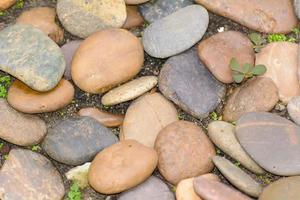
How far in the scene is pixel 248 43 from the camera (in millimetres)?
2842

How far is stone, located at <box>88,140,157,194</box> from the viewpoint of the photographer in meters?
2.48

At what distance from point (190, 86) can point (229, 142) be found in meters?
0.33

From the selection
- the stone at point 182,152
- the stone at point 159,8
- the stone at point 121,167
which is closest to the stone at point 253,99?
the stone at point 182,152

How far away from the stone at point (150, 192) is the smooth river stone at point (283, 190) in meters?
0.39

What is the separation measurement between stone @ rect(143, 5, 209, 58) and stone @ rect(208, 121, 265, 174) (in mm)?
399

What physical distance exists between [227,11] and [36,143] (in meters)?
1.08

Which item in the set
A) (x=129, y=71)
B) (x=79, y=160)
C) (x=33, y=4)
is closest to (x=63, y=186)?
(x=79, y=160)

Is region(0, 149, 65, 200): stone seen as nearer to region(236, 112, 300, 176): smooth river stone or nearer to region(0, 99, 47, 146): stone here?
region(0, 99, 47, 146): stone

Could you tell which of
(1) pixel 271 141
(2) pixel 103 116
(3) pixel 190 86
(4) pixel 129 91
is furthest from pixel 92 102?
(1) pixel 271 141

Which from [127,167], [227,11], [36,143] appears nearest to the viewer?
[127,167]

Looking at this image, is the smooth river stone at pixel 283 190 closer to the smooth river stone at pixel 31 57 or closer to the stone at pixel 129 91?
the stone at pixel 129 91

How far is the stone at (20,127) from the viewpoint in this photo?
2643mm

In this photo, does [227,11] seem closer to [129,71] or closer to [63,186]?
[129,71]

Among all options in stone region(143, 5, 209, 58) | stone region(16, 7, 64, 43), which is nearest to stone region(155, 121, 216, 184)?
stone region(143, 5, 209, 58)
